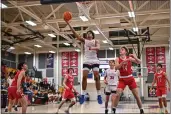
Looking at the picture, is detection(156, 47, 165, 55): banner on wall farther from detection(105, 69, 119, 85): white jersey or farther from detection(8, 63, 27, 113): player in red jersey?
detection(8, 63, 27, 113): player in red jersey

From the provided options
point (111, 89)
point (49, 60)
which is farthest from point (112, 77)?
point (49, 60)

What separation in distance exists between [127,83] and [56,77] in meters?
17.4

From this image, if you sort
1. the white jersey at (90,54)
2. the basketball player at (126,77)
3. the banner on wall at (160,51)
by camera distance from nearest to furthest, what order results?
the basketball player at (126,77), the white jersey at (90,54), the banner on wall at (160,51)

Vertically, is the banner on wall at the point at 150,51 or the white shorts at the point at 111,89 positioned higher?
the banner on wall at the point at 150,51

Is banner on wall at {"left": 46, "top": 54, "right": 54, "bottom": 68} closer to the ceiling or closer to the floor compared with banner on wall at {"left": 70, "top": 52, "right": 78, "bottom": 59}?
closer to the floor

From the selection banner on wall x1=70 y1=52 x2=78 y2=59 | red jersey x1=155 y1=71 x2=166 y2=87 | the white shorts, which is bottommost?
the white shorts

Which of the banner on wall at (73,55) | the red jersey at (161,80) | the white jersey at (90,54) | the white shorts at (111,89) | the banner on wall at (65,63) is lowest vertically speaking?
the white shorts at (111,89)

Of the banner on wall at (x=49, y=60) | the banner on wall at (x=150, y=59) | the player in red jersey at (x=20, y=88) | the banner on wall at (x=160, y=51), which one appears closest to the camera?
the player in red jersey at (x=20, y=88)

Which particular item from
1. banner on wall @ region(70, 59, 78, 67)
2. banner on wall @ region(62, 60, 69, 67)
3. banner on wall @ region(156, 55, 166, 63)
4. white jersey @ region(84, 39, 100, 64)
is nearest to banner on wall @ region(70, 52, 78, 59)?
banner on wall @ region(70, 59, 78, 67)

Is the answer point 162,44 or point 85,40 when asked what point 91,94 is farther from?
point 85,40

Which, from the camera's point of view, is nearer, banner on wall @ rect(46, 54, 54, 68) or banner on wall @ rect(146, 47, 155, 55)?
banner on wall @ rect(146, 47, 155, 55)

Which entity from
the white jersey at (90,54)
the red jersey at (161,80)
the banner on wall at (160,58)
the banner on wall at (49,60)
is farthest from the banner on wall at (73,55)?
the white jersey at (90,54)

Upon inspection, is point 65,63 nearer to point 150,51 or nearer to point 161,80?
point 150,51

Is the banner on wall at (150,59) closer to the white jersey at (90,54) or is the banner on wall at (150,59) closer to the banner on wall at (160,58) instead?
the banner on wall at (160,58)
